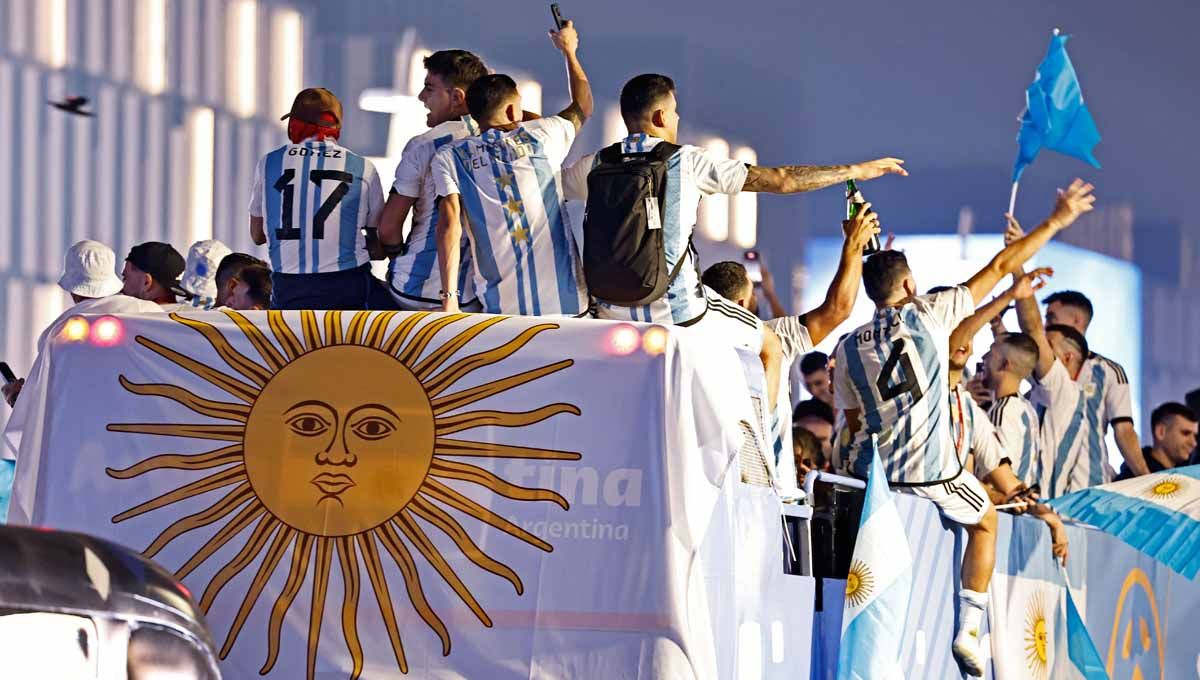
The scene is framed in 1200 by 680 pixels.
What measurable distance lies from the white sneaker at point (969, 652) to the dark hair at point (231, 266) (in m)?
3.44

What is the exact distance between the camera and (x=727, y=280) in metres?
8.10

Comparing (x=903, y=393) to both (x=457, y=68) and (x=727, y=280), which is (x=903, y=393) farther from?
(x=457, y=68)

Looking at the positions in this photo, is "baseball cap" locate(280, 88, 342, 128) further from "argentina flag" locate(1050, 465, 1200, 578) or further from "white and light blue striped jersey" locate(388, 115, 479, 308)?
"argentina flag" locate(1050, 465, 1200, 578)

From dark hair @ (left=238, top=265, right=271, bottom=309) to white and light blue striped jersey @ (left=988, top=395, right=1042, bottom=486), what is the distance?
389 cm

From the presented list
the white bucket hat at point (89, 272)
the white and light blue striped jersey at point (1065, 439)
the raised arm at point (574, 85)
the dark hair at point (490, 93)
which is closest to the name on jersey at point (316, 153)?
the dark hair at point (490, 93)

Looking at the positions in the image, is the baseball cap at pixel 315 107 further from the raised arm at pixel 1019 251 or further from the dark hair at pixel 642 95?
the raised arm at pixel 1019 251

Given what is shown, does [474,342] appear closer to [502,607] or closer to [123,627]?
[502,607]

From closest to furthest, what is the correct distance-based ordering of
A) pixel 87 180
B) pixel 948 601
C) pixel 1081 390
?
pixel 948 601
pixel 1081 390
pixel 87 180

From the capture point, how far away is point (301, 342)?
5043 mm

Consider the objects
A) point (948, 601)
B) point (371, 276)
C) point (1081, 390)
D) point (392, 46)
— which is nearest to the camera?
point (371, 276)

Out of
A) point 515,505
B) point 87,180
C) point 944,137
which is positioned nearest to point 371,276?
point 515,505

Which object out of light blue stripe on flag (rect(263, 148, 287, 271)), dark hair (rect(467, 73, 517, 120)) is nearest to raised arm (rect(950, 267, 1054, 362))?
dark hair (rect(467, 73, 517, 120))

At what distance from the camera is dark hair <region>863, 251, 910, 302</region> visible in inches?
326

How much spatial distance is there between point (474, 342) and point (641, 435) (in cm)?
51
